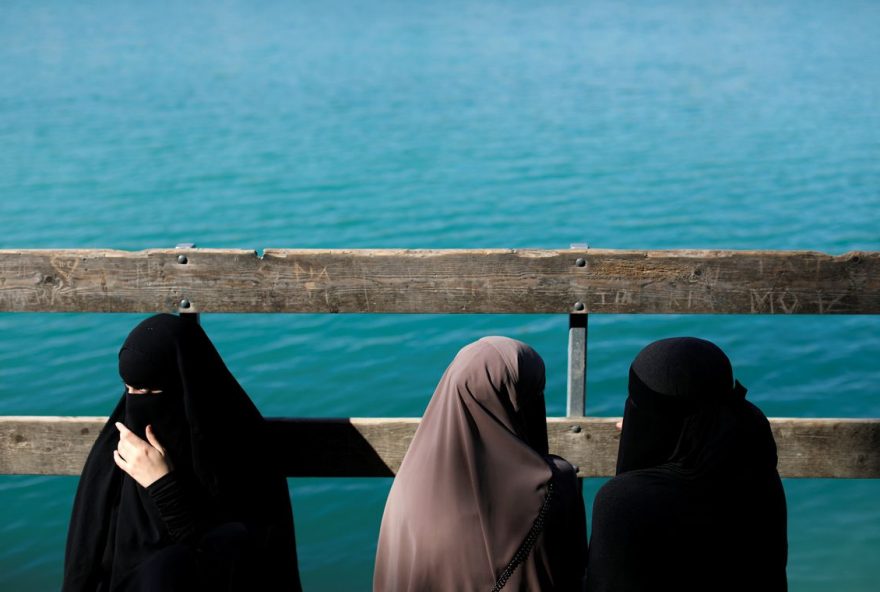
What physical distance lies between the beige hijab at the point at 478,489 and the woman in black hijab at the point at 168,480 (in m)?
0.68

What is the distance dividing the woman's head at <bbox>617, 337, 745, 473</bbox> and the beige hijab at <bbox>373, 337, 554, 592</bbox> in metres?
0.29

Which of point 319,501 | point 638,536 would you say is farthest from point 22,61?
point 638,536

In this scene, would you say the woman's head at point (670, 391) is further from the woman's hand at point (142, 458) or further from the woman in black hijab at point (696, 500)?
the woman's hand at point (142, 458)

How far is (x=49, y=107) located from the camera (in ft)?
65.1

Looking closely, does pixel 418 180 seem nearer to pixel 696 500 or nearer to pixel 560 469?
pixel 560 469

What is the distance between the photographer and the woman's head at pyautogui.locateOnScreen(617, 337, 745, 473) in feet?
9.15

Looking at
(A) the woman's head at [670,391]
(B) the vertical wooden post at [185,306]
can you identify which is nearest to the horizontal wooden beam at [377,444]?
(B) the vertical wooden post at [185,306]

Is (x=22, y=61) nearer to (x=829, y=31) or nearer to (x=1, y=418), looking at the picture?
(x=829, y=31)

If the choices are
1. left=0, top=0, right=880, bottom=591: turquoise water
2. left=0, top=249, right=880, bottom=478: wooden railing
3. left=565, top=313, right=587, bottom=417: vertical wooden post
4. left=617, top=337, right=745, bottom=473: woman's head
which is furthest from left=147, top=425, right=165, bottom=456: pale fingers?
left=0, top=0, right=880, bottom=591: turquoise water

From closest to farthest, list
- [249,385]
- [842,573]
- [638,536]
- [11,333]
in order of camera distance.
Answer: [638,536] < [842,573] < [249,385] < [11,333]

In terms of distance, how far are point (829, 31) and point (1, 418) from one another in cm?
3082

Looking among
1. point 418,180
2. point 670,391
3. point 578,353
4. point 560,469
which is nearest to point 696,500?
point 670,391

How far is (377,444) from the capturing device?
3508 millimetres

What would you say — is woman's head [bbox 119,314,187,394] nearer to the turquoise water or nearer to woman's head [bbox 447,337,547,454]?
woman's head [bbox 447,337,547,454]
